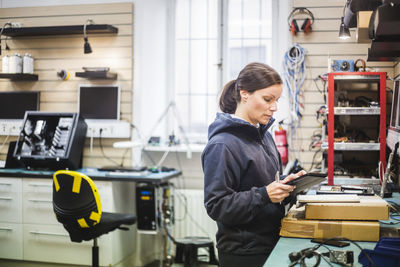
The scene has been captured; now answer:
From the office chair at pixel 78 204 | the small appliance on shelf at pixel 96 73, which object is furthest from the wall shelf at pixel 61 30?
the office chair at pixel 78 204

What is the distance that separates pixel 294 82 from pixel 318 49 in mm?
363

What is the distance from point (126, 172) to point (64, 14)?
1.83m

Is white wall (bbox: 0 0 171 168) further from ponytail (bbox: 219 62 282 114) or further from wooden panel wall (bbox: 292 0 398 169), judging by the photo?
ponytail (bbox: 219 62 282 114)

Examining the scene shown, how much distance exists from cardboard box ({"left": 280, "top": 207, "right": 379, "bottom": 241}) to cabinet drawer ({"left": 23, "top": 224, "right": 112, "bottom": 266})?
7.86 ft

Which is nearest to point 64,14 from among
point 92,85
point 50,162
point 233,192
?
point 92,85

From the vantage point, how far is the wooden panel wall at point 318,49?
408cm

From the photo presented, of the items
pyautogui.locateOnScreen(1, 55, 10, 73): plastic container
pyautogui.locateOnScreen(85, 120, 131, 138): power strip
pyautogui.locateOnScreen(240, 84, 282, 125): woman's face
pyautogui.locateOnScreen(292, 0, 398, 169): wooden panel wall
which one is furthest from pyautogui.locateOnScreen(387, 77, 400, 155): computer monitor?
pyautogui.locateOnScreen(1, 55, 10, 73): plastic container

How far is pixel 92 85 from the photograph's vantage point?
4.60 m

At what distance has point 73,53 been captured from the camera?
4.67 m

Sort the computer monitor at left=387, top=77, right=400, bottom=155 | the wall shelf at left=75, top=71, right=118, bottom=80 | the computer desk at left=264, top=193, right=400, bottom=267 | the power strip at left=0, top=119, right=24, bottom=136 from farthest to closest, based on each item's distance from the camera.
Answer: the power strip at left=0, top=119, right=24, bottom=136 < the wall shelf at left=75, top=71, right=118, bottom=80 < the computer monitor at left=387, top=77, right=400, bottom=155 < the computer desk at left=264, top=193, right=400, bottom=267

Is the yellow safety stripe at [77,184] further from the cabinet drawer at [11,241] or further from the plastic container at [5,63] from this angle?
the plastic container at [5,63]

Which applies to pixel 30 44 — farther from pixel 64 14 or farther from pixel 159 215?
pixel 159 215

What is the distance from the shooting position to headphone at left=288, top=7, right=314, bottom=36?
→ 404 centimetres

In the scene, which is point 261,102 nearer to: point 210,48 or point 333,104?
point 333,104
